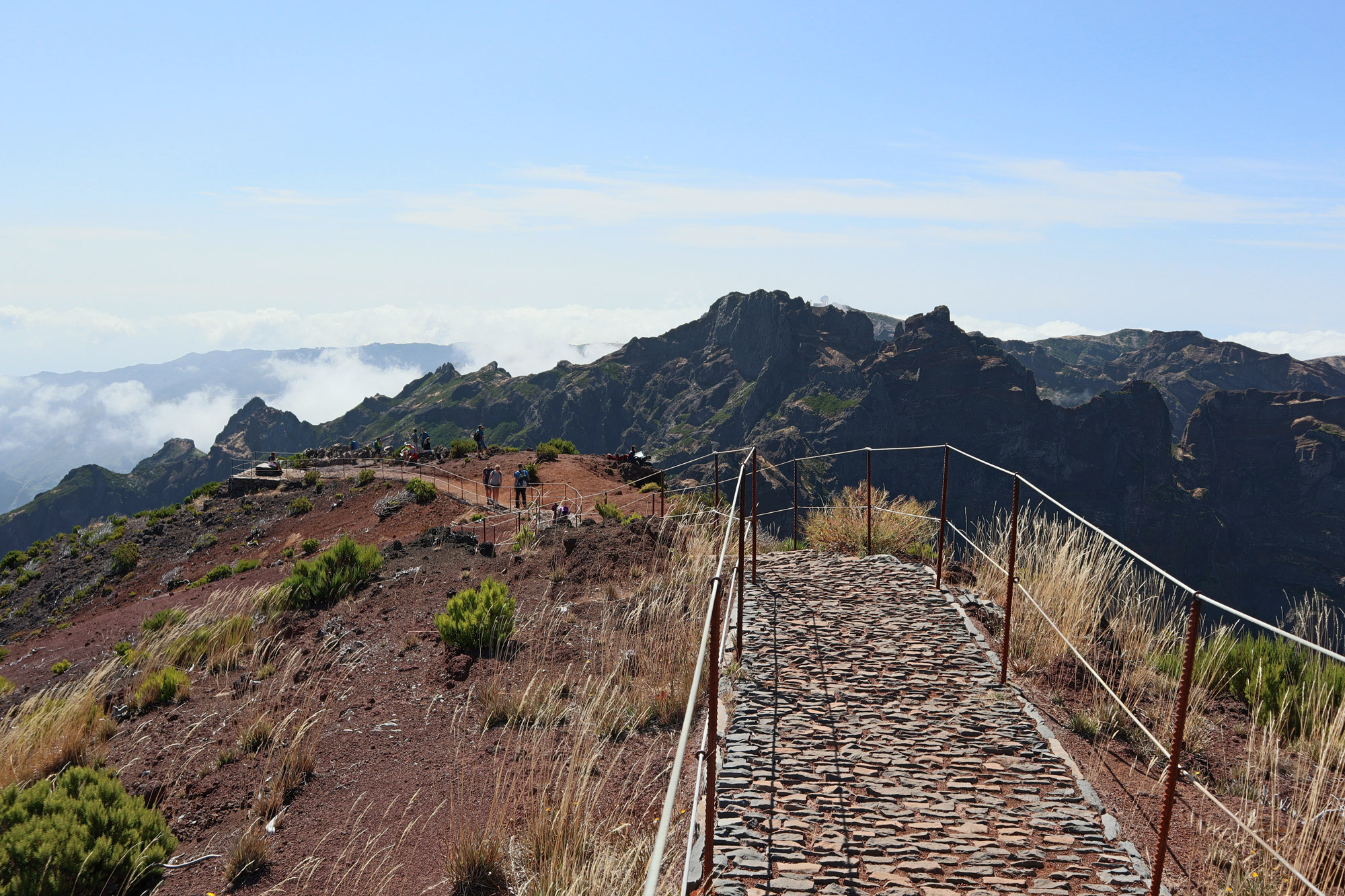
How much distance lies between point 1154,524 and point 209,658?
165118mm

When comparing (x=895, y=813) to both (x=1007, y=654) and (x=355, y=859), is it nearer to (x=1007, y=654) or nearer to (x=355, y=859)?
(x=1007, y=654)

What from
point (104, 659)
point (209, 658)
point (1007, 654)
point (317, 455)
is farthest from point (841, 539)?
point (317, 455)

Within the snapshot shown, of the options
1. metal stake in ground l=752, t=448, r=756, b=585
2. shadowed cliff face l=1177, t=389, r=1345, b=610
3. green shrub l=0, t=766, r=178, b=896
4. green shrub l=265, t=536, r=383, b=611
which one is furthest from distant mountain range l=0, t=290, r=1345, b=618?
green shrub l=0, t=766, r=178, b=896

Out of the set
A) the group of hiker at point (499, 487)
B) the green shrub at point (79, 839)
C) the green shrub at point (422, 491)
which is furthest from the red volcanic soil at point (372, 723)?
the green shrub at point (422, 491)

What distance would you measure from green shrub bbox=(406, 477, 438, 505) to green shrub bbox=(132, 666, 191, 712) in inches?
637

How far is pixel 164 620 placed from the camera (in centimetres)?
1341

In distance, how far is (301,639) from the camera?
10.1 meters

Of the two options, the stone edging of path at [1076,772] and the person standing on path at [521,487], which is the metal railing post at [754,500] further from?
the person standing on path at [521,487]

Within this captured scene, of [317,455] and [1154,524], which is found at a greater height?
[317,455]

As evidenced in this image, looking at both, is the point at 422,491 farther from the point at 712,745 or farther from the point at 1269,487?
the point at 1269,487

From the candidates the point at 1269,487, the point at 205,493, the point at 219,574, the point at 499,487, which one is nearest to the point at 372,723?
the point at 219,574

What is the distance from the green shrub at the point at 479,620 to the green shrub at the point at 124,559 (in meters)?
26.1

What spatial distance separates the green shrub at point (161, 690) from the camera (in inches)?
344

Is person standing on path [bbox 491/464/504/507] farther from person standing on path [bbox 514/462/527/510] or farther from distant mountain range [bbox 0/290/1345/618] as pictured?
distant mountain range [bbox 0/290/1345/618]
